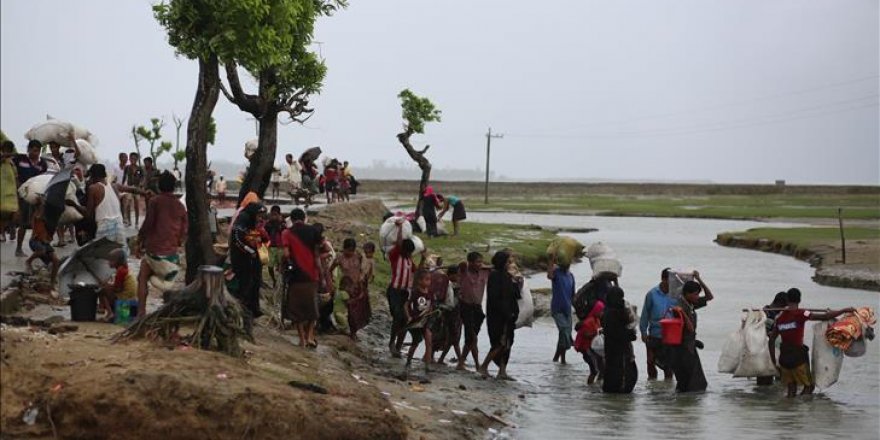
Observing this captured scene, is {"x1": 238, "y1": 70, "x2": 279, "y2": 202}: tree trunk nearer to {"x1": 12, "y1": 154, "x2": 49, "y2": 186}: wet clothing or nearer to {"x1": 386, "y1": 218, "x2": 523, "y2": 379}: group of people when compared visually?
{"x1": 12, "y1": 154, "x2": 49, "y2": 186}: wet clothing

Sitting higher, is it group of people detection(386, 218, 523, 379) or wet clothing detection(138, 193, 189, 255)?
wet clothing detection(138, 193, 189, 255)

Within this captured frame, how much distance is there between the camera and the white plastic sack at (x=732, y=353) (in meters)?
16.8

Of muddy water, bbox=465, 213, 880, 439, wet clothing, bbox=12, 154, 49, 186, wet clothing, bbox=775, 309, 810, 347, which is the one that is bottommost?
muddy water, bbox=465, 213, 880, 439

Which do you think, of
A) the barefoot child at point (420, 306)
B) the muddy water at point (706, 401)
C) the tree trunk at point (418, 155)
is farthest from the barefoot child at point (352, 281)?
the tree trunk at point (418, 155)

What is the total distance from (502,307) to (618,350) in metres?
1.63

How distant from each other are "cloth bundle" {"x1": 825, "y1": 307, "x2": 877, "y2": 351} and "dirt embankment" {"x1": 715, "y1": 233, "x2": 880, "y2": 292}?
14435mm

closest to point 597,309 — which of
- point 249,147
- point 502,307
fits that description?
point 502,307

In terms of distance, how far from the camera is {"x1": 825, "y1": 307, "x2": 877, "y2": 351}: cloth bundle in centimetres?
1590

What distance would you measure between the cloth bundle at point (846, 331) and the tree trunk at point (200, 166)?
26.4ft

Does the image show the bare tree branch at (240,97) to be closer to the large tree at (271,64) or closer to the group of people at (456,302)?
the large tree at (271,64)

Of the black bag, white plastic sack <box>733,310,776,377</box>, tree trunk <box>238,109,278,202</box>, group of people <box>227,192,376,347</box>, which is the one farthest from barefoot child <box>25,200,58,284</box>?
white plastic sack <box>733,310,776,377</box>

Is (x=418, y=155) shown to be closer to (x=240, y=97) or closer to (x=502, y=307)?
(x=240, y=97)

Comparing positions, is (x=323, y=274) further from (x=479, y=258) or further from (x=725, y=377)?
(x=725, y=377)

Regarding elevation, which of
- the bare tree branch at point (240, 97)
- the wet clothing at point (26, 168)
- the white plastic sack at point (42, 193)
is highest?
the bare tree branch at point (240, 97)
